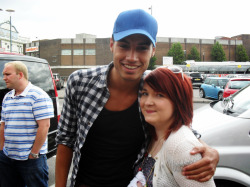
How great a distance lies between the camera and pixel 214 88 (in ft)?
46.3

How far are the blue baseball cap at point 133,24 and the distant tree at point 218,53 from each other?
5418cm

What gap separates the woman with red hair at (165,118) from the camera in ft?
4.00

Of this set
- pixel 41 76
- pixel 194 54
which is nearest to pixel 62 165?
pixel 41 76

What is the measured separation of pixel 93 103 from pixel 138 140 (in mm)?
434

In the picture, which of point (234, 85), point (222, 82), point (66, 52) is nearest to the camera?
point (234, 85)

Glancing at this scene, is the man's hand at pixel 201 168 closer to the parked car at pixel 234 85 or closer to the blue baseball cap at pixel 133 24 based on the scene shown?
the blue baseball cap at pixel 133 24

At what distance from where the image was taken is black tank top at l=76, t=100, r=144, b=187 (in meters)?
1.47

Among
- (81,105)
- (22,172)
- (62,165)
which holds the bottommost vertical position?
(22,172)

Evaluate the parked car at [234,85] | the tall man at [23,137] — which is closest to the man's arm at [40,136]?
the tall man at [23,137]

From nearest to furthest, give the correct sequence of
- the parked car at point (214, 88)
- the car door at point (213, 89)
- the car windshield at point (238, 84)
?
the car windshield at point (238, 84)
the parked car at point (214, 88)
the car door at point (213, 89)

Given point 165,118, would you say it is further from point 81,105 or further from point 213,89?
point 213,89

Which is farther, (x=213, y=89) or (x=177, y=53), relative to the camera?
(x=177, y=53)

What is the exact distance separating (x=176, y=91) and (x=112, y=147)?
61cm

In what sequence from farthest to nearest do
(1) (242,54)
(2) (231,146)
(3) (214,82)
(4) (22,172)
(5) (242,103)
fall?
(1) (242,54)
(3) (214,82)
(5) (242,103)
(4) (22,172)
(2) (231,146)
